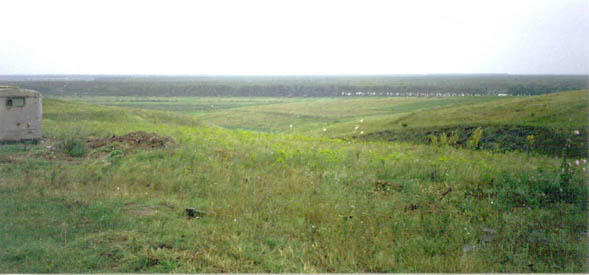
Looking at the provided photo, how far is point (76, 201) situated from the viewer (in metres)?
5.97

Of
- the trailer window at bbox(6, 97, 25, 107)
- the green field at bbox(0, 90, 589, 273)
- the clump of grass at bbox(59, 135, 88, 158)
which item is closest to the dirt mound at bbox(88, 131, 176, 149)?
the green field at bbox(0, 90, 589, 273)

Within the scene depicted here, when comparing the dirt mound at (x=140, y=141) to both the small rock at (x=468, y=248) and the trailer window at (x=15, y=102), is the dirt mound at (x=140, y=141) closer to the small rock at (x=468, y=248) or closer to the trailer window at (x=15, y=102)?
the trailer window at (x=15, y=102)

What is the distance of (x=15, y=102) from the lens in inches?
439

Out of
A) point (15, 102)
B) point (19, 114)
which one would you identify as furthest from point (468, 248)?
point (15, 102)

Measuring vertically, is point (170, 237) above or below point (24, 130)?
below

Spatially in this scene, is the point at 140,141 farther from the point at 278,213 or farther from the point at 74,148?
the point at 278,213

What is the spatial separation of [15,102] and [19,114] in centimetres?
37

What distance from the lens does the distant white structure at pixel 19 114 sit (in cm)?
1091

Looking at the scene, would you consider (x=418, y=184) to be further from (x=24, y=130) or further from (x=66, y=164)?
(x=24, y=130)

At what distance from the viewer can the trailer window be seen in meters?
11.0

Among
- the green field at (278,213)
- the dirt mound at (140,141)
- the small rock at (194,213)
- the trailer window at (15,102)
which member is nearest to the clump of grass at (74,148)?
the green field at (278,213)

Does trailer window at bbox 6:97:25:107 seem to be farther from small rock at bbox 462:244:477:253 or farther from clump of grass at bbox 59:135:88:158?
small rock at bbox 462:244:477:253

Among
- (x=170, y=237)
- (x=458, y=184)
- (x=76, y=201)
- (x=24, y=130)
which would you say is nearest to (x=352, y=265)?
(x=170, y=237)

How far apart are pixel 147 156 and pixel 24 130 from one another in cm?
505
